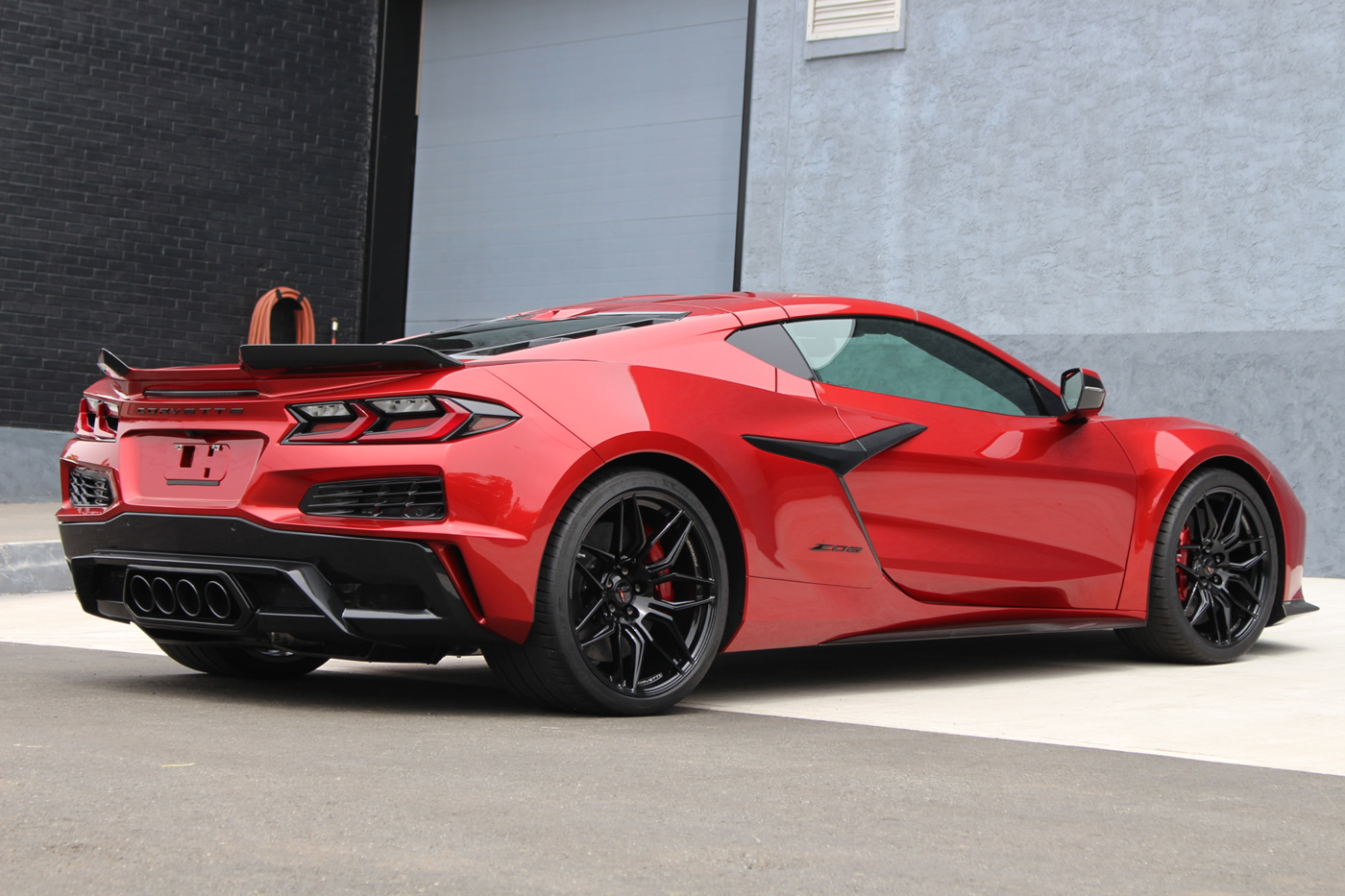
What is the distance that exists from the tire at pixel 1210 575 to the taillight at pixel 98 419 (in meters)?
3.49

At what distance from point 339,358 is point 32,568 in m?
4.96

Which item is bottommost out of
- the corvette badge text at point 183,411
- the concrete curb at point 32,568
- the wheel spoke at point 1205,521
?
the concrete curb at point 32,568

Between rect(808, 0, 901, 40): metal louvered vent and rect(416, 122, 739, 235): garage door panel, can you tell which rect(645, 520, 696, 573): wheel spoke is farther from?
rect(416, 122, 739, 235): garage door panel

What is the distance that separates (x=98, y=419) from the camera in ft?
14.1

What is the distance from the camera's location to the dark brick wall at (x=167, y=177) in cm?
1299

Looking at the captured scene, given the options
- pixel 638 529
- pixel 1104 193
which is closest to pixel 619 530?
pixel 638 529

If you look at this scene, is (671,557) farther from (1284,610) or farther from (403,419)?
(1284,610)

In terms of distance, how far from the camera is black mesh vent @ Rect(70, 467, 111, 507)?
13.5 ft

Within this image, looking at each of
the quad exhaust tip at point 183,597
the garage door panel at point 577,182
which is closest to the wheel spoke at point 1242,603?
the quad exhaust tip at point 183,597

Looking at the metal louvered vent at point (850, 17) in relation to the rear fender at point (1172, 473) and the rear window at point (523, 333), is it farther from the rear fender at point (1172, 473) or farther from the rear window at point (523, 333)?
the rear window at point (523, 333)

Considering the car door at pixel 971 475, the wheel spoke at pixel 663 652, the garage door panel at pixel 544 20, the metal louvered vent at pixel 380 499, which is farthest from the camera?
the garage door panel at pixel 544 20

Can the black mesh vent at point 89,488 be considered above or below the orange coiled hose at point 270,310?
below

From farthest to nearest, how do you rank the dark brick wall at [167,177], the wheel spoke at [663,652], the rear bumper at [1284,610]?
the dark brick wall at [167,177], the rear bumper at [1284,610], the wheel spoke at [663,652]

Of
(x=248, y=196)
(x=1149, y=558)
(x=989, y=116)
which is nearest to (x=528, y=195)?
(x=248, y=196)
